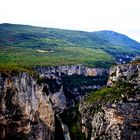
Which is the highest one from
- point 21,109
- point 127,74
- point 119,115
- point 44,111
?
point 127,74

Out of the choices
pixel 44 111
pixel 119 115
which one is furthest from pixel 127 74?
pixel 44 111

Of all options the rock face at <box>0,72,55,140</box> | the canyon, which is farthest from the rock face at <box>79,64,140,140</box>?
the rock face at <box>0,72,55,140</box>

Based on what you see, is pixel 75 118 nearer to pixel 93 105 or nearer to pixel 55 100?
pixel 93 105

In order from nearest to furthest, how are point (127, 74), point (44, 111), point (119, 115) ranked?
1. point (119, 115)
2. point (44, 111)
3. point (127, 74)

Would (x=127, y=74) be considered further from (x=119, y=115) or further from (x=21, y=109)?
(x=21, y=109)

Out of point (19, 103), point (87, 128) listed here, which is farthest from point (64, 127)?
point (19, 103)

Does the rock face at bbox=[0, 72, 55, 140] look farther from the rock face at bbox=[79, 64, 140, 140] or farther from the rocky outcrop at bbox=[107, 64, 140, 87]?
the rocky outcrop at bbox=[107, 64, 140, 87]
